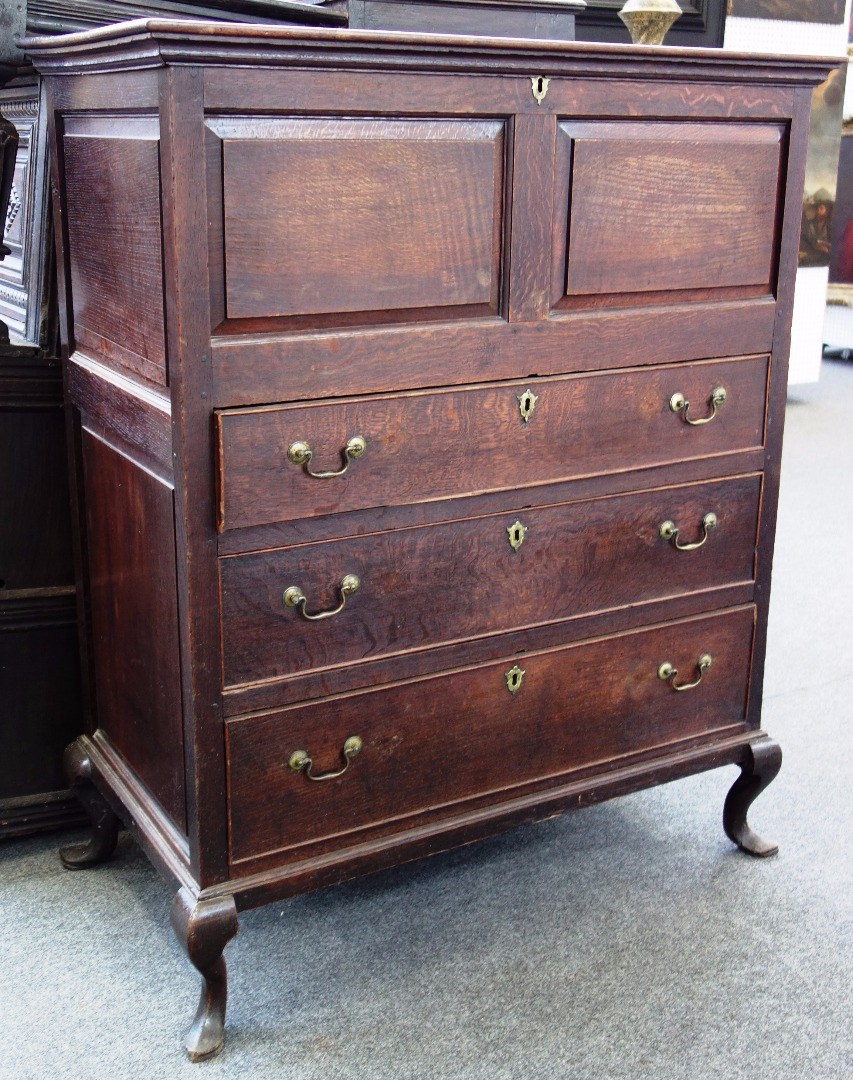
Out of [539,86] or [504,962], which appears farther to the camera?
[504,962]

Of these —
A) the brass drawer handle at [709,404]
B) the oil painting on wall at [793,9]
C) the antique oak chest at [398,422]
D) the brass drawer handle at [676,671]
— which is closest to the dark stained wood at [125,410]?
the antique oak chest at [398,422]

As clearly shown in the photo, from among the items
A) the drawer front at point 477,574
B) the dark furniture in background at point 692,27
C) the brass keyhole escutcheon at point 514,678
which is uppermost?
the dark furniture in background at point 692,27

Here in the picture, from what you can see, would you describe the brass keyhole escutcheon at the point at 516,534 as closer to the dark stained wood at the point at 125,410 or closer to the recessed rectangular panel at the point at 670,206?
the recessed rectangular panel at the point at 670,206

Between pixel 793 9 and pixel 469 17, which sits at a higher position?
pixel 793 9

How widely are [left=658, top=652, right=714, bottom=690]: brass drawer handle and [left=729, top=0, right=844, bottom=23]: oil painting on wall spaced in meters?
3.65

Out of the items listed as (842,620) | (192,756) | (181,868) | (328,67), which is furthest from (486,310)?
(842,620)

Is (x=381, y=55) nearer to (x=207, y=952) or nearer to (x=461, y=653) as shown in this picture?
(x=461, y=653)

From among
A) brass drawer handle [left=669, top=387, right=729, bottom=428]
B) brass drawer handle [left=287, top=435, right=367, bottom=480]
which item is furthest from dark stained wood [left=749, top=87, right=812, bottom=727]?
brass drawer handle [left=287, top=435, right=367, bottom=480]

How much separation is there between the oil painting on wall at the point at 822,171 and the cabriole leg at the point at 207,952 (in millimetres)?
4569

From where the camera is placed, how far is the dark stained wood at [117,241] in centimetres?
160

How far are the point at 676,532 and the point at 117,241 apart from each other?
0.97 meters

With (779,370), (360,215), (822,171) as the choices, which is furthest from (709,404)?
(822,171)

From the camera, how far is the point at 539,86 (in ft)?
5.65

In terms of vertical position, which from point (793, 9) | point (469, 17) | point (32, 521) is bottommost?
point (32, 521)
